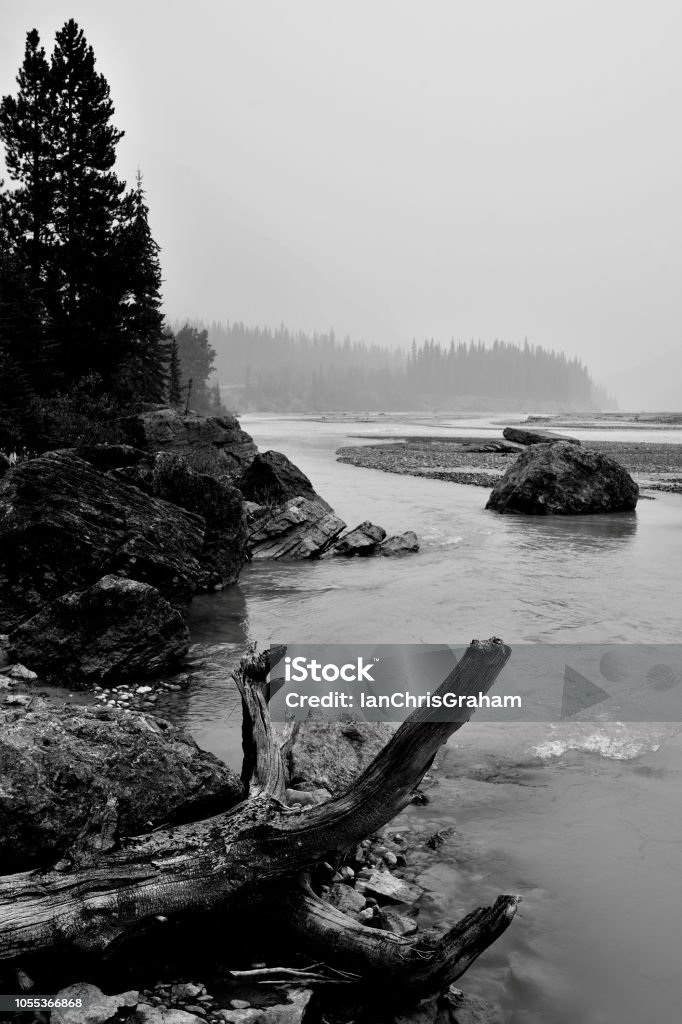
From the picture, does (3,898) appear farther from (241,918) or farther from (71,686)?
(71,686)

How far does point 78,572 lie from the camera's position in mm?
10516

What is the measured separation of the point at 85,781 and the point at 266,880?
1325 mm

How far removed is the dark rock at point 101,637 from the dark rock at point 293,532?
24.7 feet

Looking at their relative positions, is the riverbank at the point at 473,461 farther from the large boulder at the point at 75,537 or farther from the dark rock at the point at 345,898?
the dark rock at the point at 345,898

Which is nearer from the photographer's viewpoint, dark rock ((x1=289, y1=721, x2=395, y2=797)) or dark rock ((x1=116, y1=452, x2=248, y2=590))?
dark rock ((x1=289, y1=721, x2=395, y2=797))

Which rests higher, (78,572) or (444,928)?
(78,572)

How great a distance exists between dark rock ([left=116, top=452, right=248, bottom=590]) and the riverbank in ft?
60.4

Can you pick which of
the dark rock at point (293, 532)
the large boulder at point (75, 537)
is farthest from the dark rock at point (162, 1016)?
the dark rock at point (293, 532)

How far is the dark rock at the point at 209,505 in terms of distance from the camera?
1377cm

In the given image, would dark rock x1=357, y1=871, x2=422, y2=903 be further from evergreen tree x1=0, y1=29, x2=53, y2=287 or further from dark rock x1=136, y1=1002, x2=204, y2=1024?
evergreen tree x1=0, y1=29, x2=53, y2=287

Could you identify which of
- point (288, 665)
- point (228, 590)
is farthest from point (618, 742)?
point (228, 590)

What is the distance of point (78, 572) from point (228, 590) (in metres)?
3.83

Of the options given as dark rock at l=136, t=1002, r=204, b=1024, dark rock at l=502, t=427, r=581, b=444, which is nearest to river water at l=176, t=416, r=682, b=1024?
dark rock at l=136, t=1002, r=204, b=1024
